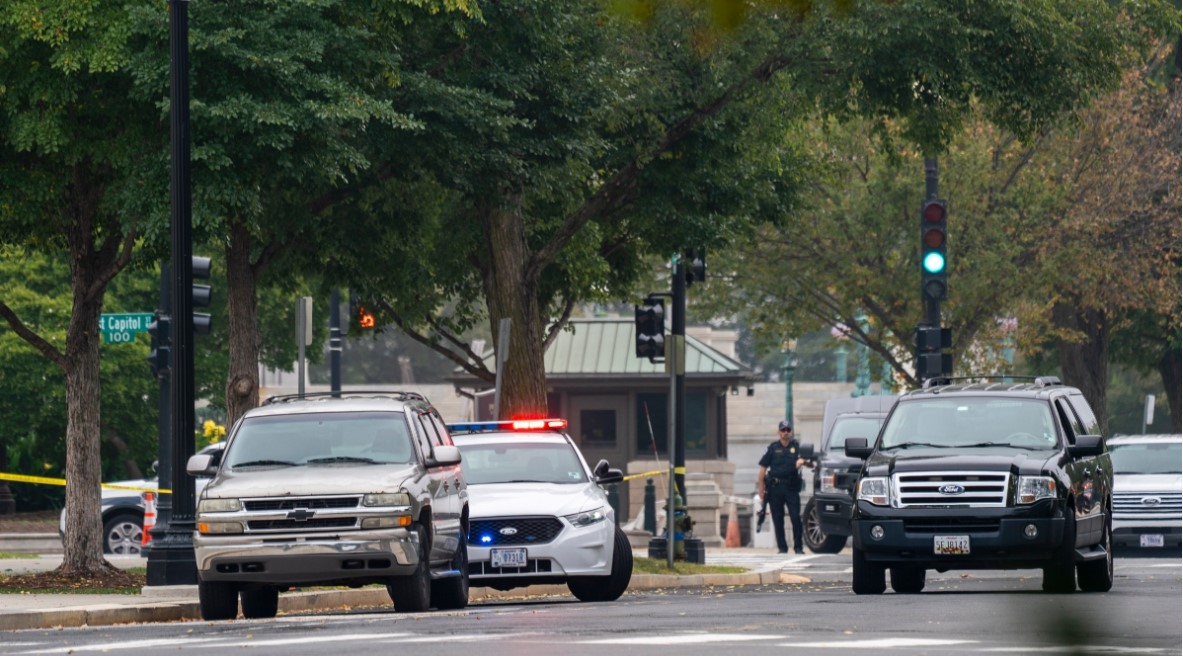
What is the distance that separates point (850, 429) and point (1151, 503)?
549cm

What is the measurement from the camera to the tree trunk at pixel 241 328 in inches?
941

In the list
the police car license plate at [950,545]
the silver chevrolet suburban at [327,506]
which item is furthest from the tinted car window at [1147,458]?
the silver chevrolet suburban at [327,506]

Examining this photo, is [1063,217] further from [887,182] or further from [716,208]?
[716,208]

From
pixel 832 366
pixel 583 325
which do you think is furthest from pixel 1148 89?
pixel 832 366

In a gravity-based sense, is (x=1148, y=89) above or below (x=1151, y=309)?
above

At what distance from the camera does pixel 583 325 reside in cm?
5400

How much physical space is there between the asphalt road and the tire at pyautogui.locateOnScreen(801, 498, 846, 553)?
1389 cm

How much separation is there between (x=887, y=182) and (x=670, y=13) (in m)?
17.2

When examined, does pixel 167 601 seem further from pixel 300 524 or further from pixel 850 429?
pixel 850 429

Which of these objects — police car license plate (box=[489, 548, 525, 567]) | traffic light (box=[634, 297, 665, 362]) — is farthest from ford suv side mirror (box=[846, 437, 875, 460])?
traffic light (box=[634, 297, 665, 362])

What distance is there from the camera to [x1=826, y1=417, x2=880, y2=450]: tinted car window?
33.2 m

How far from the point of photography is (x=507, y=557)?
19078 mm

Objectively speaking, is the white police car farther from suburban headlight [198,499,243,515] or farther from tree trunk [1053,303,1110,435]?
tree trunk [1053,303,1110,435]

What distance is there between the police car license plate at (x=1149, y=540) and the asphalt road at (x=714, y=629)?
32.1 ft
